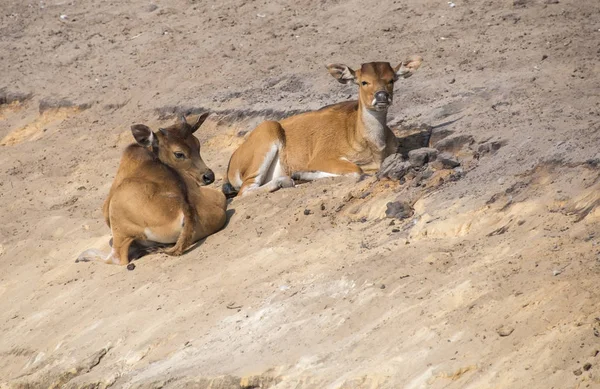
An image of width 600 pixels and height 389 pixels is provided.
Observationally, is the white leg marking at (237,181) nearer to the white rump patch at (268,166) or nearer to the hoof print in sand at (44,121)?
the white rump patch at (268,166)

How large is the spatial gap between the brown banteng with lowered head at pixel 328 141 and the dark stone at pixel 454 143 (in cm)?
97

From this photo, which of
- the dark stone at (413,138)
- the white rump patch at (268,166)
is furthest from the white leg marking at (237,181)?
the dark stone at (413,138)

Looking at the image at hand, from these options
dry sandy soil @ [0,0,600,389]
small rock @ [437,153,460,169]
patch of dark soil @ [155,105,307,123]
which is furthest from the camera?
patch of dark soil @ [155,105,307,123]

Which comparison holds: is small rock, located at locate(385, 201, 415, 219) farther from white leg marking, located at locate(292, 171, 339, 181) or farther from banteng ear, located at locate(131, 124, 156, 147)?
banteng ear, located at locate(131, 124, 156, 147)

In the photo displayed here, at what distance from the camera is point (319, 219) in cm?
1140

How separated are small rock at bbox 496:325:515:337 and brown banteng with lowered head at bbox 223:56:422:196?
18.4ft

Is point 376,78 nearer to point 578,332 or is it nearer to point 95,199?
point 95,199

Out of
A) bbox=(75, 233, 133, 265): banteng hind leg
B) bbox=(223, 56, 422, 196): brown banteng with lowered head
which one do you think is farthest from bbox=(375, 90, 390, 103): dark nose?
bbox=(75, 233, 133, 265): banteng hind leg

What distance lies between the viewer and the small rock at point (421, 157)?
39.1ft

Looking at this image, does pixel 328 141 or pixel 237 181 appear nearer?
pixel 328 141

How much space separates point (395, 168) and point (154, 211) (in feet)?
8.71

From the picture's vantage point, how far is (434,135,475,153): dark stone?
1243 cm

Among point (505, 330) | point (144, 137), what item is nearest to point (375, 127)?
point (144, 137)

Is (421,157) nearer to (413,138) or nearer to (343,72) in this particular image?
(413,138)
